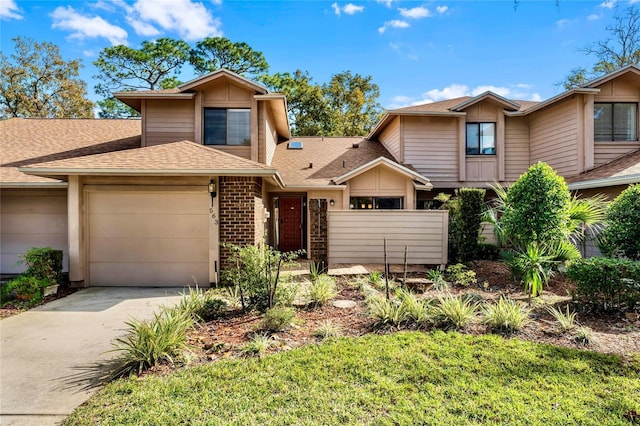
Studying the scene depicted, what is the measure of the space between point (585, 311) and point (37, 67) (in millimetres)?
28742

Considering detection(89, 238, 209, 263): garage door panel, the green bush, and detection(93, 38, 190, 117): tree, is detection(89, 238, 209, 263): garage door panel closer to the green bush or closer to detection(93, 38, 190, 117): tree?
the green bush

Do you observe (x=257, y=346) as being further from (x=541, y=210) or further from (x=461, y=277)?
(x=541, y=210)

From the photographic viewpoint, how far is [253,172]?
6809mm

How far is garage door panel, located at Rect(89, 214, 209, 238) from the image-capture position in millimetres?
7258

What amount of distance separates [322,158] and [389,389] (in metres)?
10.4

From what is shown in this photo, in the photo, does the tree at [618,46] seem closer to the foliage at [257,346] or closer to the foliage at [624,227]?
the foliage at [624,227]

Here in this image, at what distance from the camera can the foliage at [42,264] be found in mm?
6500

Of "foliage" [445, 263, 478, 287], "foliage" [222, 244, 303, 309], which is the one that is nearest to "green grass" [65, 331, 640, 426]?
"foliage" [222, 244, 303, 309]

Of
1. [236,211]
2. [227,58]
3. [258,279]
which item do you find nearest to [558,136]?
[236,211]

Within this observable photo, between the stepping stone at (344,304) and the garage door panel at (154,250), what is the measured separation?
3451 millimetres

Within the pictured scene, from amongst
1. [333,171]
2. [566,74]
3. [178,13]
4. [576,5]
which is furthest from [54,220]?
[566,74]

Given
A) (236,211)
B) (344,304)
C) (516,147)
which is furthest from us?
(516,147)

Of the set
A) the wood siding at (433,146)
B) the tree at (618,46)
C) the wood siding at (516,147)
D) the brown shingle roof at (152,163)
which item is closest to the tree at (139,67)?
the brown shingle roof at (152,163)

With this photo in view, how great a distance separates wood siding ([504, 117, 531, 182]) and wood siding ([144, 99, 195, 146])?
37.7 ft
